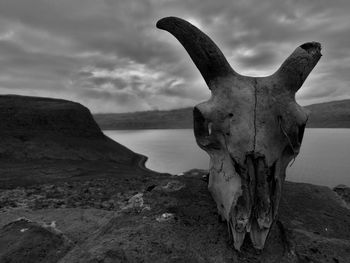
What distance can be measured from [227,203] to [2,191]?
18979 mm

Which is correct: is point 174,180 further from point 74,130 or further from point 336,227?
point 74,130

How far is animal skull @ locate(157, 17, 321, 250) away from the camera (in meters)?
3.07

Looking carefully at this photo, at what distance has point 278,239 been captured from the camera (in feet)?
12.3

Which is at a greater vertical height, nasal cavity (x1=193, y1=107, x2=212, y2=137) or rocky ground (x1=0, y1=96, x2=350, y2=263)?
nasal cavity (x1=193, y1=107, x2=212, y2=137)

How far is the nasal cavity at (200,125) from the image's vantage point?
12.0ft

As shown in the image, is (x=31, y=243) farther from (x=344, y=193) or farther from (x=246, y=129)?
(x=344, y=193)

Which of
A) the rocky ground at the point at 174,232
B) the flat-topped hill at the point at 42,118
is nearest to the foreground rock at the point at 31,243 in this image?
the rocky ground at the point at 174,232

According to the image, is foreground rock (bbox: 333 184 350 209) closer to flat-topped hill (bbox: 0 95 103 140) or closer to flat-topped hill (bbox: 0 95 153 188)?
flat-topped hill (bbox: 0 95 153 188)

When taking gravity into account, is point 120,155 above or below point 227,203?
below

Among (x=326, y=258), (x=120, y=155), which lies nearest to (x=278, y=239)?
(x=326, y=258)

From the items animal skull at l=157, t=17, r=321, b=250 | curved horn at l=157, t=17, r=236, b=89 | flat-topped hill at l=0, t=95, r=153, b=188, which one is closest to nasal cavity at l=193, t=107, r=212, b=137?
animal skull at l=157, t=17, r=321, b=250

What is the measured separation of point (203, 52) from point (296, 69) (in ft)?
4.23

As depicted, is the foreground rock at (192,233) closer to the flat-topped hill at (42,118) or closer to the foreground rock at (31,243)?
the foreground rock at (31,243)

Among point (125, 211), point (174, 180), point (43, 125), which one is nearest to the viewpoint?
point (125, 211)
